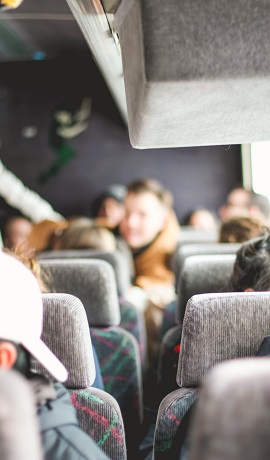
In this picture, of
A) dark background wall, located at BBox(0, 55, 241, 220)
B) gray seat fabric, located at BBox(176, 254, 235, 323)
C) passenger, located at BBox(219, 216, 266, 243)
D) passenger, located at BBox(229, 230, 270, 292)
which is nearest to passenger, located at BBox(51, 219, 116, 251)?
passenger, located at BBox(219, 216, 266, 243)

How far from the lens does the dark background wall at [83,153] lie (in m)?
6.86

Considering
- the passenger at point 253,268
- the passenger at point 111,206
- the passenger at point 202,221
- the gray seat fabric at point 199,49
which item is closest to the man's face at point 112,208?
the passenger at point 111,206

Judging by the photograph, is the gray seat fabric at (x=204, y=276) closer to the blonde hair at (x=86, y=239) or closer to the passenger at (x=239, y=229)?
the passenger at (x=239, y=229)

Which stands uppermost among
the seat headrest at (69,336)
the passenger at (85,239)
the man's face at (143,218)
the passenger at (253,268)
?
the seat headrest at (69,336)

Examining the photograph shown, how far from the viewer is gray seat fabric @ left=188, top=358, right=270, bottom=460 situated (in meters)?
0.78

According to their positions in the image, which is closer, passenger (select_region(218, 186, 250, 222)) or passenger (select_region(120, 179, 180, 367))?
passenger (select_region(120, 179, 180, 367))

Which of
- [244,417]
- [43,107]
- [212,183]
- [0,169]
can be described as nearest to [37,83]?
[43,107]

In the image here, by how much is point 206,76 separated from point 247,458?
72 centimetres

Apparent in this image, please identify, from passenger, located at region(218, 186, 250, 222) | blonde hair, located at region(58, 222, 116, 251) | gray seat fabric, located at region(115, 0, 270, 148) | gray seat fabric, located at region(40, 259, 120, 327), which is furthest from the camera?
passenger, located at region(218, 186, 250, 222)

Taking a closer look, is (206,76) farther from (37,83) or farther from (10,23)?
(37,83)

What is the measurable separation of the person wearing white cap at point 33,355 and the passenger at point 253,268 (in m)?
0.84

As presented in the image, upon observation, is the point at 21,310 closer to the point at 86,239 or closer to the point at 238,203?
the point at 86,239

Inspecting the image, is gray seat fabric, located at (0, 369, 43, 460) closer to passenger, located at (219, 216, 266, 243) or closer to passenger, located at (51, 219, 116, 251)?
passenger, located at (219, 216, 266, 243)

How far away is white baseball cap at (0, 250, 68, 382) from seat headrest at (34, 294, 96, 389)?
0.29 m
